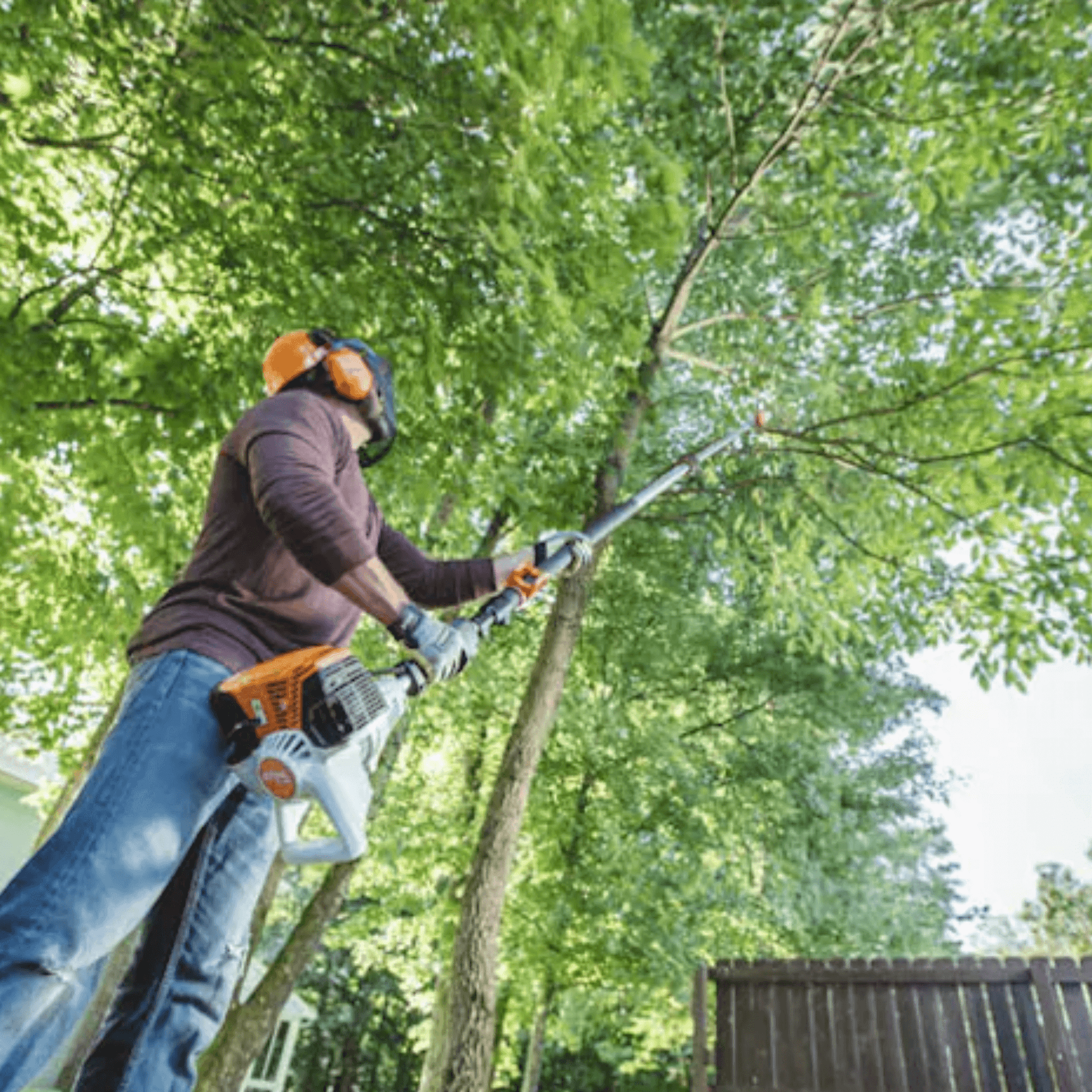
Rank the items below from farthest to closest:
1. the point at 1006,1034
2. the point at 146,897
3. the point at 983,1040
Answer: the point at 983,1040 → the point at 1006,1034 → the point at 146,897

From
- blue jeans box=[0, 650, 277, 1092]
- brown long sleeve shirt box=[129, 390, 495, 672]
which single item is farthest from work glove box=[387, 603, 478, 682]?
blue jeans box=[0, 650, 277, 1092]

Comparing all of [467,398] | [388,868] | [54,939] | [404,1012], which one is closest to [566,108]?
[467,398]

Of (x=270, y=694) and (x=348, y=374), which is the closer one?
(x=270, y=694)

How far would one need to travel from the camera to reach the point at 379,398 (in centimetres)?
243

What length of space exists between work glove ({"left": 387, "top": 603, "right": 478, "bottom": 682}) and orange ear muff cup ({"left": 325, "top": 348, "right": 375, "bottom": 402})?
2.32 feet

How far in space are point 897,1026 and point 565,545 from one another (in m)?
6.33

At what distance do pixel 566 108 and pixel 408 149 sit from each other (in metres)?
1.52

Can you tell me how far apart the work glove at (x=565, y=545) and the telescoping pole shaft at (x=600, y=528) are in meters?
0.03

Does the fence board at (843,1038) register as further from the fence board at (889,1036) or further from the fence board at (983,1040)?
the fence board at (983,1040)

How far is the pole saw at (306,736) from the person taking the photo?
1.64 m

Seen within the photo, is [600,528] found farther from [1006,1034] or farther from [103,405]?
[1006,1034]

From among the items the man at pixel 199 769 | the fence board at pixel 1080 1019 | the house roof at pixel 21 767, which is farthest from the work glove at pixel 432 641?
the house roof at pixel 21 767

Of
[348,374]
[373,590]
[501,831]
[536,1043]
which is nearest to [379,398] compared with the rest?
[348,374]

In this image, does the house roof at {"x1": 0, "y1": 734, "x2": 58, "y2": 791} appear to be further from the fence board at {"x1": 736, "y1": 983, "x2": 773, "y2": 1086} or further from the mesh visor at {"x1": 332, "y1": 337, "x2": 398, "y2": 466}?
the mesh visor at {"x1": 332, "y1": 337, "x2": 398, "y2": 466}
